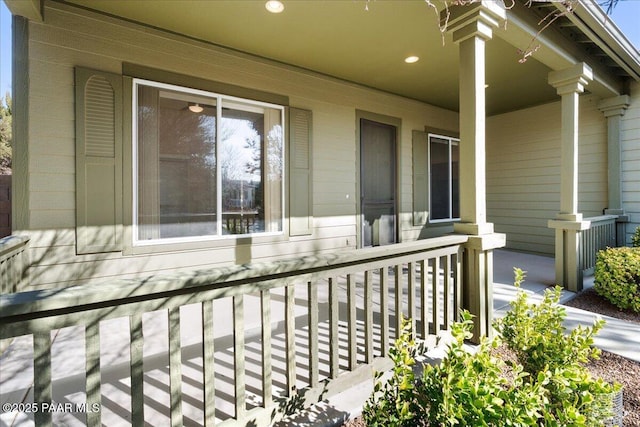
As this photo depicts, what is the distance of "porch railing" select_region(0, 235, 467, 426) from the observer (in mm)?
1178

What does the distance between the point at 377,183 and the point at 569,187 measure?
8.86ft

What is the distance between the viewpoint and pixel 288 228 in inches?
178

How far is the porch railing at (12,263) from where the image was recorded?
7.76 feet

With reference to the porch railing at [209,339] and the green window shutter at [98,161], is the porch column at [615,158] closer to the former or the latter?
the porch railing at [209,339]

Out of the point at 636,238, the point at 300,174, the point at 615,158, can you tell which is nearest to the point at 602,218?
the point at 636,238

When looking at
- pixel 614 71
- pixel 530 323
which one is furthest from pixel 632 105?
pixel 530 323

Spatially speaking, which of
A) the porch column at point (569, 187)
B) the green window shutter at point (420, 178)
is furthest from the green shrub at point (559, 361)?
the green window shutter at point (420, 178)

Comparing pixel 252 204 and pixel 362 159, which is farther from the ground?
pixel 362 159

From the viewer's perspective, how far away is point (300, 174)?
182 inches

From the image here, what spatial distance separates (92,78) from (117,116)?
0.40 metres

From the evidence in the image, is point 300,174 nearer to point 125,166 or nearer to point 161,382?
point 125,166

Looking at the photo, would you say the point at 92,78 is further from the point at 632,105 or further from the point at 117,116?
the point at 632,105

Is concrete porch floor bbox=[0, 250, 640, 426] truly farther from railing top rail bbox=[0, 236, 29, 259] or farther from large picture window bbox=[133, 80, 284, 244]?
large picture window bbox=[133, 80, 284, 244]

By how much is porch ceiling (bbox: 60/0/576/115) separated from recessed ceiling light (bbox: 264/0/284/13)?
2.3 inches
